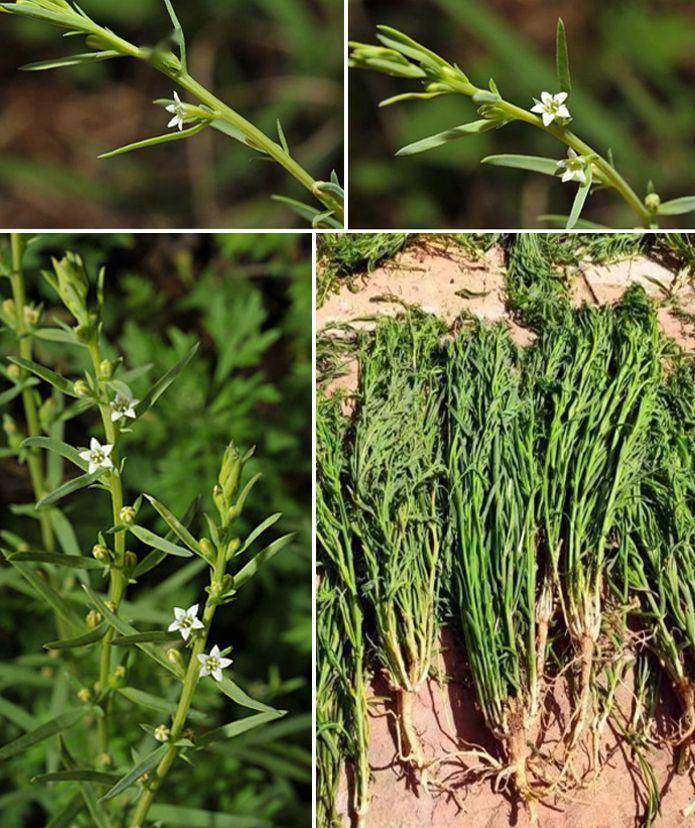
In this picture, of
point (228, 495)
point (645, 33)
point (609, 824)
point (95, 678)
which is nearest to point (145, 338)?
point (95, 678)

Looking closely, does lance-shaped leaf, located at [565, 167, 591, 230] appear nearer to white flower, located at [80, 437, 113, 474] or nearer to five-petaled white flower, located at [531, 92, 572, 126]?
five-petaled white flower, located at [531, 92, 572, 126]

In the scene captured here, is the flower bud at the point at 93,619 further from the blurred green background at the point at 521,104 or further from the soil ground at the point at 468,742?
the blurred green background at the point at 521,104

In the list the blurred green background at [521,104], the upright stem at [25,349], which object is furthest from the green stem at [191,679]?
the blurred green background at [521,104]

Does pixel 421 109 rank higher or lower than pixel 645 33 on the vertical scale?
lower

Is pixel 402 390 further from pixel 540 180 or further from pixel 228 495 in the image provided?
pixel 540 180

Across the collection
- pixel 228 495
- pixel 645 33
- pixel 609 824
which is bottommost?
pixel 609 824

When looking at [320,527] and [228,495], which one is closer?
[228,495]
